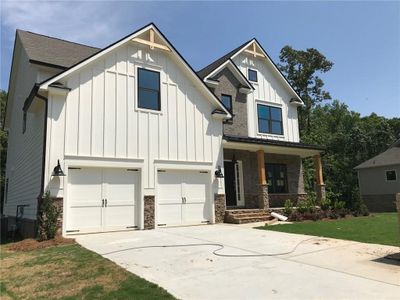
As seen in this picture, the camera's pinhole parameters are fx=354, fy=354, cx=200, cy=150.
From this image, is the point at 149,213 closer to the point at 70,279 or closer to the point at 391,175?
the point at 70,279

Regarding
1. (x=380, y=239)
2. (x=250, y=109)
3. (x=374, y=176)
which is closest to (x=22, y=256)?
(x=380, y=239)

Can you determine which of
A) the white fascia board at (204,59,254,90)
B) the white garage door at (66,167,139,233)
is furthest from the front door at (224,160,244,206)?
the white garage door at (66,167,139,233)

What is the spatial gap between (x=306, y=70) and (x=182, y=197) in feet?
98.1

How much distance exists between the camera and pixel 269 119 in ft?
68.5

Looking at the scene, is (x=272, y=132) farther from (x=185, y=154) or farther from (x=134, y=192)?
(x=134, y=192)

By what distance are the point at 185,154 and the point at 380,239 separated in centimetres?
768

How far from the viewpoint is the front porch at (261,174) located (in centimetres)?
1684

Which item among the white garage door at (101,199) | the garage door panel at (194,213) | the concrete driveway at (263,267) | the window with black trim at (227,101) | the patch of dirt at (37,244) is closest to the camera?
the concrete driveway at (263,267)

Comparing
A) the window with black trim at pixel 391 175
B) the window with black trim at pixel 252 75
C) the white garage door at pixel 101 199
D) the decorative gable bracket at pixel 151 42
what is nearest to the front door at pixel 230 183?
the window with black trim at pixel 252 75

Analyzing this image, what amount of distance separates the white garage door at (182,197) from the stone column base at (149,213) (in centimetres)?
32

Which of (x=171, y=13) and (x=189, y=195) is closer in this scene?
(x=171, y=13)

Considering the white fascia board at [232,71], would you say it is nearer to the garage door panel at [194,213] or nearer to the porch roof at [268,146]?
the porch roof at [268,146]

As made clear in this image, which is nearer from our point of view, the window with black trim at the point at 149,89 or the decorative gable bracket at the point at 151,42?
the window with black trim at the point at 149,89

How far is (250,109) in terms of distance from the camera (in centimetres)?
2002
